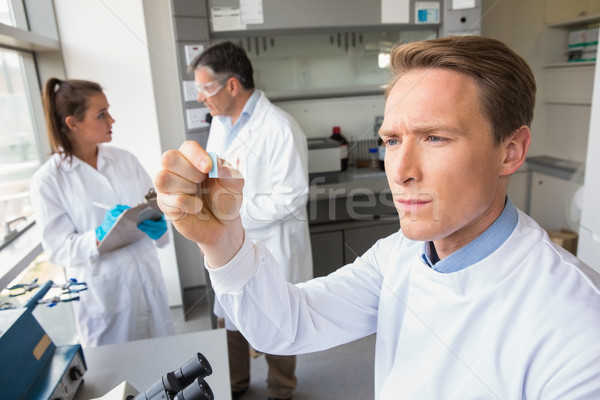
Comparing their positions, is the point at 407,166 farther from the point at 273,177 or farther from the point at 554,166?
the point at 554,166

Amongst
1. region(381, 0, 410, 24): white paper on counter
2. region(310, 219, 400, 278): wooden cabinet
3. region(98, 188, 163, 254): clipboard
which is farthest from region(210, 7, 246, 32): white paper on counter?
region(310, 219, 400, 278): wooden cabinet

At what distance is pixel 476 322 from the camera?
0.72 m

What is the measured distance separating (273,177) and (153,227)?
553mm

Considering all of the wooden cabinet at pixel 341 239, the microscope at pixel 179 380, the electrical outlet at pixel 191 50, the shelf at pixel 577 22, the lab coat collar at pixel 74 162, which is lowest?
the wooden cabinet at pixel 341 239

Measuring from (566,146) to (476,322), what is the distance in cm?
300

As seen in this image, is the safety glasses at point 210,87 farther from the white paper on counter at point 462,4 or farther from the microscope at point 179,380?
the white paper on counter at point 462,4

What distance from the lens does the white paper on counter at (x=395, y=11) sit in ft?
8.24

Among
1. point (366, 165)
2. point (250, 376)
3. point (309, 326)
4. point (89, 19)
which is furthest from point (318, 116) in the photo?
point (309, 326)

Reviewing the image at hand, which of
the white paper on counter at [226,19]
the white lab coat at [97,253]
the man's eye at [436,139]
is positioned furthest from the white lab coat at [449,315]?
the white paper on counter at [226,19]

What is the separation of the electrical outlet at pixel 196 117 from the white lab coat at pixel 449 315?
1.66 meters

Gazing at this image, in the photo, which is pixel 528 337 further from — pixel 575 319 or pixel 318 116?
pixel 318 116

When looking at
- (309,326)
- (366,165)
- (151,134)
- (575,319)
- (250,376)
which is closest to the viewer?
(575,319)

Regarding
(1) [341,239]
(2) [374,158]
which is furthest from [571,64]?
(1) [341,239]

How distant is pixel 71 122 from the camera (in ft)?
5.32
